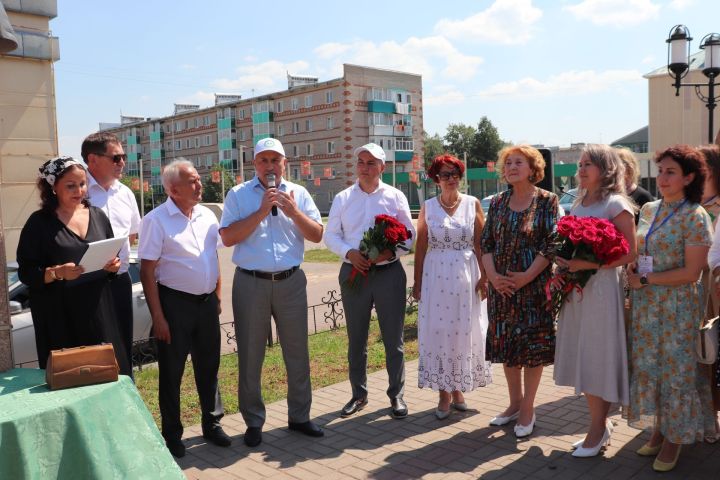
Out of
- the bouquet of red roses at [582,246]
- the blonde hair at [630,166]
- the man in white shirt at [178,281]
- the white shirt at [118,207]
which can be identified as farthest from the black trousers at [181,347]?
the blonde hair at [630,166]

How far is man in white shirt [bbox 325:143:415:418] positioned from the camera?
5445 millimetres

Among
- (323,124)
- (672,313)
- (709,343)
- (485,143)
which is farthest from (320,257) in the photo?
(485,143)

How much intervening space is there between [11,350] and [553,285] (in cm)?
338

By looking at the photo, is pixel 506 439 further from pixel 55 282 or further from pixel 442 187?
pixel 55 282

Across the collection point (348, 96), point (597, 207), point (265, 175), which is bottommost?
point (597, 207)

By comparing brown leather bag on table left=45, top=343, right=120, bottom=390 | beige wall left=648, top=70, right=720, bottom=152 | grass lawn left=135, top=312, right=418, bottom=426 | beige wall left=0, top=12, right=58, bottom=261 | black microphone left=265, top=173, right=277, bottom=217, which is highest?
beige wall left=648, top=70, right=720, bottom=152

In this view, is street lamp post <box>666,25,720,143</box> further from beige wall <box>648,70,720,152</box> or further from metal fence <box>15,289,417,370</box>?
beige wall <box>648,70,720,152</box>

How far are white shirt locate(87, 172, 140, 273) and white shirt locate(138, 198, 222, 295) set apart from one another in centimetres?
23

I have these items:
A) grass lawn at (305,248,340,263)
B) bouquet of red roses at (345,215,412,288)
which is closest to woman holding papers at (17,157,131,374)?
bouquet of red roses at (345,215,412,288)

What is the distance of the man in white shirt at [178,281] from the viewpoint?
4531mm

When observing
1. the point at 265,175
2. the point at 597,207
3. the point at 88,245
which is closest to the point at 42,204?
the point at 88,245

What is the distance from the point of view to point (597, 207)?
175 inches

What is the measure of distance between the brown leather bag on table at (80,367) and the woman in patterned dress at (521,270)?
9.29 feet

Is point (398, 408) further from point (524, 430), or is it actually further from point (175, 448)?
point (175, 448)
